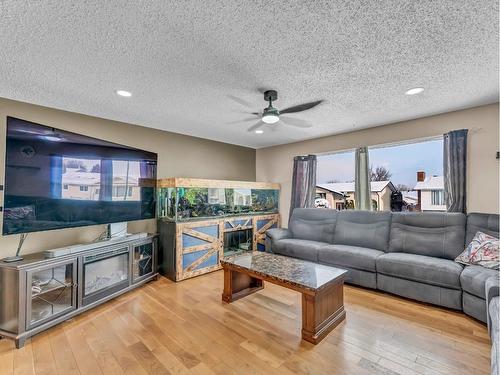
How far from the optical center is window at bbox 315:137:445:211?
3.51 meters

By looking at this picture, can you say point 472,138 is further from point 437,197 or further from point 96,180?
point 96,180

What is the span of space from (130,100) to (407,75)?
2.88m

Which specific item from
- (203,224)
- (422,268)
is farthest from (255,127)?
(422,268)

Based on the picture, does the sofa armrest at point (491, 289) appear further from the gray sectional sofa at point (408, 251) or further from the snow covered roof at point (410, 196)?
the snow covered roof at point (410, 196)

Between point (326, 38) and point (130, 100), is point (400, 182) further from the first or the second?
point (130, 100)

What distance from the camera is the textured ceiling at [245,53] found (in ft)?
4.67

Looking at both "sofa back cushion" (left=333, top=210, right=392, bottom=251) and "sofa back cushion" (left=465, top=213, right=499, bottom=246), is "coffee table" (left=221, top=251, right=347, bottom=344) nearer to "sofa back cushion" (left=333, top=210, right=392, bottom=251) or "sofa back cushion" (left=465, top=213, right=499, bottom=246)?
"sofa back cushion" (left=333, top=210, right=392, bottom=251)

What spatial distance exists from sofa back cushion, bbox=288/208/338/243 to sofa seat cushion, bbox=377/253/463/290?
1.09m

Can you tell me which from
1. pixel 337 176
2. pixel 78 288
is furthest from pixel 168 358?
pixel 337 176

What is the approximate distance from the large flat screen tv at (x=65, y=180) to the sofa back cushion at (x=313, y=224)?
2639 millimetres

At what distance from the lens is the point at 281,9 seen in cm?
141

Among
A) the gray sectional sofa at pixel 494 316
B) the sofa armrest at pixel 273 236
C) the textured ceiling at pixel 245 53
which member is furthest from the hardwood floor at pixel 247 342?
the textured ceiling at pixel 245 53

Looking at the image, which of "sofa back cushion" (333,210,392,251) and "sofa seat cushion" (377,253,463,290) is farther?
"sofa back cushion" (333,210,392,251)

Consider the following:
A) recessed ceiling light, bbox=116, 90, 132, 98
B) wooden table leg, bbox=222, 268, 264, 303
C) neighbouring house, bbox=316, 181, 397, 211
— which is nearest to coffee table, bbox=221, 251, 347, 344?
wooden table leg, bbox=222, 268, 264, 303
